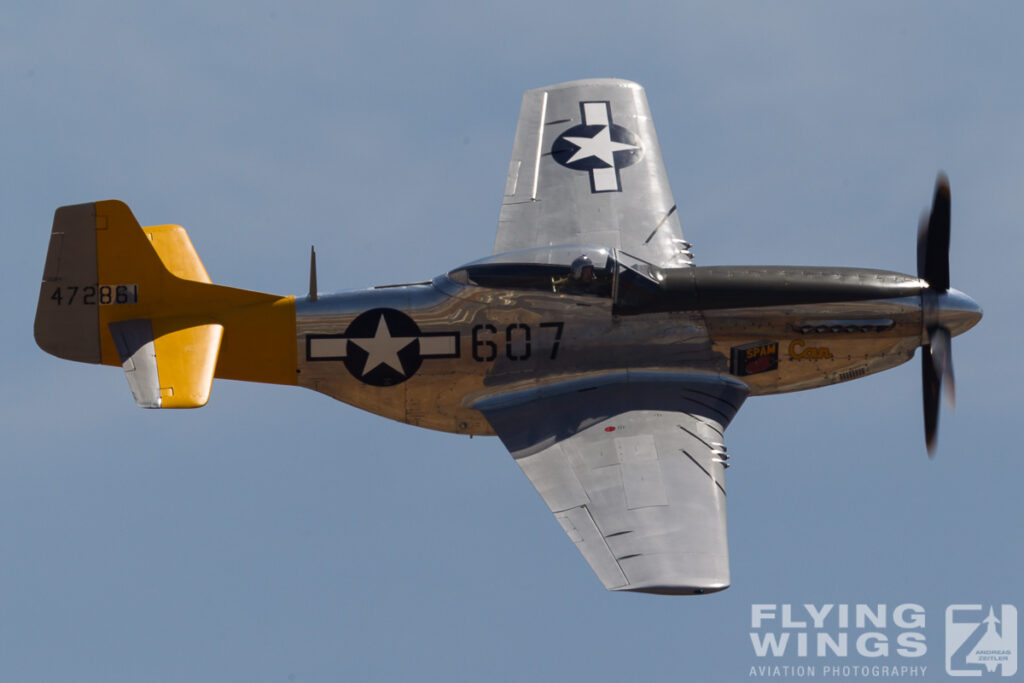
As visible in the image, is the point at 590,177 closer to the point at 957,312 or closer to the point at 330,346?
the point at 330,346

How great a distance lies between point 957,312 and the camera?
2367 cm

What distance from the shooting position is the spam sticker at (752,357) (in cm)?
2341

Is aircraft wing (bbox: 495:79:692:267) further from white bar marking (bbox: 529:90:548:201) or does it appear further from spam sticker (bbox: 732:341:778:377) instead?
spam sticker (bbox: 732:341:778:377)

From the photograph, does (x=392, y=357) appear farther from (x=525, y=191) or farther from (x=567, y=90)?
(x=567, y=90)

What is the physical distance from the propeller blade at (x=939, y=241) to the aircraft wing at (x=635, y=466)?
8.50 feet

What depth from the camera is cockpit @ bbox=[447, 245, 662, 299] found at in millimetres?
23219

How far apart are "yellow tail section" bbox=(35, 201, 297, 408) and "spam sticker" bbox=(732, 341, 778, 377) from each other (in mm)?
5051

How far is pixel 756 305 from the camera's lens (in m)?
23.3

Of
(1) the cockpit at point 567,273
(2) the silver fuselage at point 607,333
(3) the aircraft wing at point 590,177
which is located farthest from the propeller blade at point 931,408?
(3) the aircraft wing at point 590,177

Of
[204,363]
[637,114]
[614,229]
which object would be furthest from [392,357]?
[637,114]

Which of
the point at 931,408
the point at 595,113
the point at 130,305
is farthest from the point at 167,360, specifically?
the point at 931,408

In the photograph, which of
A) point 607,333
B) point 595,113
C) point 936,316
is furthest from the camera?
point 595,113

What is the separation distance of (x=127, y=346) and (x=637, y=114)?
8.03 meters

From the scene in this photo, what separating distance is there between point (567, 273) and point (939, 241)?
432 centimetres
